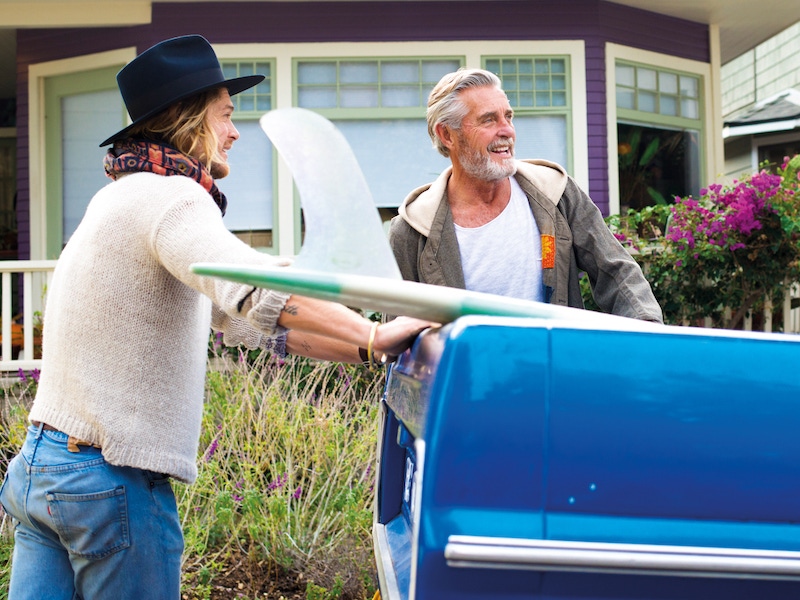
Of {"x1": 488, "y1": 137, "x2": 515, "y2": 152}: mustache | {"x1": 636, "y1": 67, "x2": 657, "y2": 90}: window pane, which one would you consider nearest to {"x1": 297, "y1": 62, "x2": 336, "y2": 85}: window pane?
{"x1": 636, "y1": 67, "x2": 657, "y2": 90}: window pane

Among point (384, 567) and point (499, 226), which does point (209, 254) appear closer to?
point (384, 567)

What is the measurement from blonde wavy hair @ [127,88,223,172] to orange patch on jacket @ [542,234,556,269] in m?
1.27

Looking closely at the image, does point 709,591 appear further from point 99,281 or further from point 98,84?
point 98,84

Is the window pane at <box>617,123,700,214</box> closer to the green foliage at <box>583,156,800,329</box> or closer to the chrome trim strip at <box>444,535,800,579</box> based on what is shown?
the green foliage at <box>583,156,800,329</box>

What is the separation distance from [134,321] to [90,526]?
17.7 inches

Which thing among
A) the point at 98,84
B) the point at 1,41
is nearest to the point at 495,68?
the point at 98,84

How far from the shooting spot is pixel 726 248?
23.6ft

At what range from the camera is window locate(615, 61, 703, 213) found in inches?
384

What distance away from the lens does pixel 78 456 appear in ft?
6.68

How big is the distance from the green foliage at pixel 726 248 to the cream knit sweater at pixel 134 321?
5492mm

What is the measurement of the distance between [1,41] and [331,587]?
828 centimetres

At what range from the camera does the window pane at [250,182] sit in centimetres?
909

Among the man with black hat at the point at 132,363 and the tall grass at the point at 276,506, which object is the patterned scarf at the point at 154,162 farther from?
the tall grass at the point at 276,506

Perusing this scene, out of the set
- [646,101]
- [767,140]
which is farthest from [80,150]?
[767,140]
